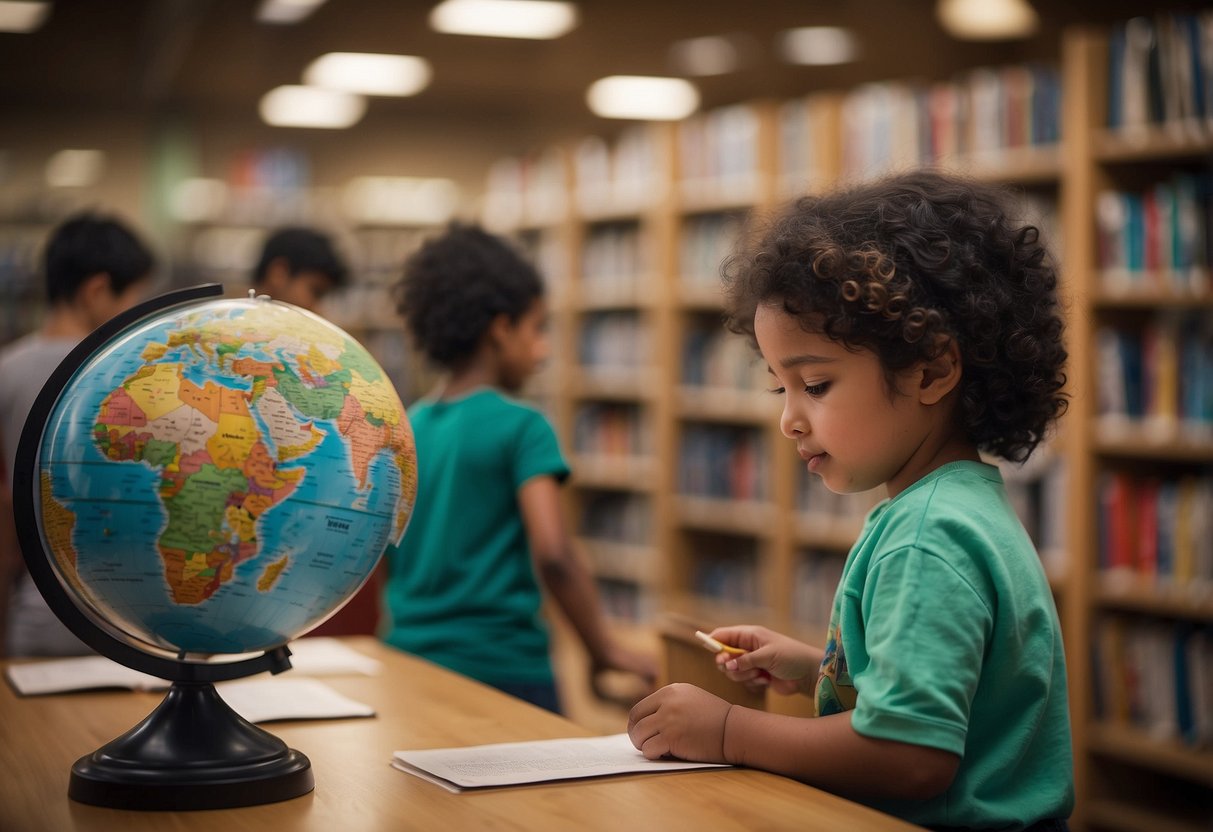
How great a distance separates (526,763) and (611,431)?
5.25 metres

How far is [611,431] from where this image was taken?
6.74m

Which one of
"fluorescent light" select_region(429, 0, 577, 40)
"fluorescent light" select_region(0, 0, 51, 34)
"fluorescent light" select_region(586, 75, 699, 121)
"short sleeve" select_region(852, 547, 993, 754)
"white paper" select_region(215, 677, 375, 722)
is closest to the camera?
"short sleeve" select_region(852, 547, 993, 754)

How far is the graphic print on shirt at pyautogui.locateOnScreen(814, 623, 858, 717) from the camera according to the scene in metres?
1.48

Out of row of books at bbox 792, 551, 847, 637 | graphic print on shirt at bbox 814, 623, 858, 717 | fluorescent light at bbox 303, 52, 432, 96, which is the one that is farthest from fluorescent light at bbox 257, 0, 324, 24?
graphic print on shirt at bbox 814, 623, 858, 717

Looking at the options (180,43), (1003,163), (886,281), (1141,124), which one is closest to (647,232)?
(1003,163)

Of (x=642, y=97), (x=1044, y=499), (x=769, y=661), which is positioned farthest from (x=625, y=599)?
(x=769, y=661)

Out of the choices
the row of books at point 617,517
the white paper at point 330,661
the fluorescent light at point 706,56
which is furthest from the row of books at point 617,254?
the white paper at point 330,661

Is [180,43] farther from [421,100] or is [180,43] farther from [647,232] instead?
[647,232]

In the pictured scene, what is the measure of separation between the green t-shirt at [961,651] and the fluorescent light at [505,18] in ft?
20.1

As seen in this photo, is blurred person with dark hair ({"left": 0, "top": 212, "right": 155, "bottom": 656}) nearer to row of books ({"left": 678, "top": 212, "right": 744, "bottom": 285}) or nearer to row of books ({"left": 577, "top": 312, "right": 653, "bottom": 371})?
row of books ({"left": 678, "top": 212, "right": 744, "bottom": 285})

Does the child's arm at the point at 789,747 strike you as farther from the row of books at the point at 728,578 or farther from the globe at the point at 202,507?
the row of books at the point at 728,578

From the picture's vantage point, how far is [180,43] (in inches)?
325

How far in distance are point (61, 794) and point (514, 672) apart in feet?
3.88

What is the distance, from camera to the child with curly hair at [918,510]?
130cm
